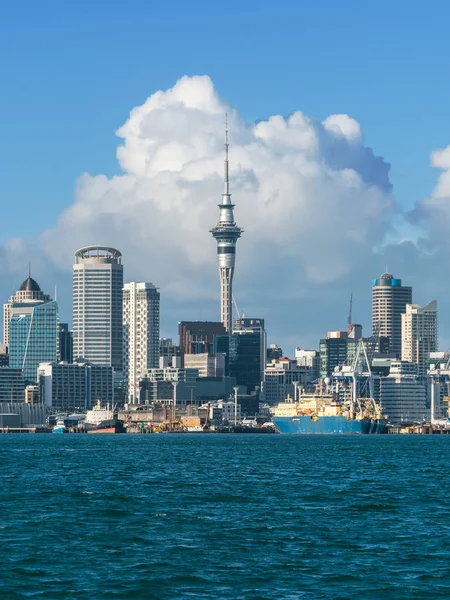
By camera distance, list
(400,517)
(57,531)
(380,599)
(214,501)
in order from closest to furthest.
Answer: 1. (380,599)
2. (57,531)
3. (400,517)
4. (214,501)

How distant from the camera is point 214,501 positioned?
9056 cm

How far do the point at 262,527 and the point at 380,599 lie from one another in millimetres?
22589

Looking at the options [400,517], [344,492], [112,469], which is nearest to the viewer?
[400,517]

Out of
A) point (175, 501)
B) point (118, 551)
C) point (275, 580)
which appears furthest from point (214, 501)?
point (275, 580)

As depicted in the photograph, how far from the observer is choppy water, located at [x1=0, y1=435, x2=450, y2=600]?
5397 centimetres

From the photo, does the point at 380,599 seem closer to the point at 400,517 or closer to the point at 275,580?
the point at 275,580

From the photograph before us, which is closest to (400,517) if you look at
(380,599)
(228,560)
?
(228,560)

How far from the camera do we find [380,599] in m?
51.4

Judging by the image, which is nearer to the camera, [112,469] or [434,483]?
[434,483]

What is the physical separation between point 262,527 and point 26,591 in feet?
75.9

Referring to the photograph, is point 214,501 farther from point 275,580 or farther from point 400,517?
point 275,580

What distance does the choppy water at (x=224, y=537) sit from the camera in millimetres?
53969

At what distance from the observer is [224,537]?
225 feet

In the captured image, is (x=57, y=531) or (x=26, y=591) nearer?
(x=26, y=591)
